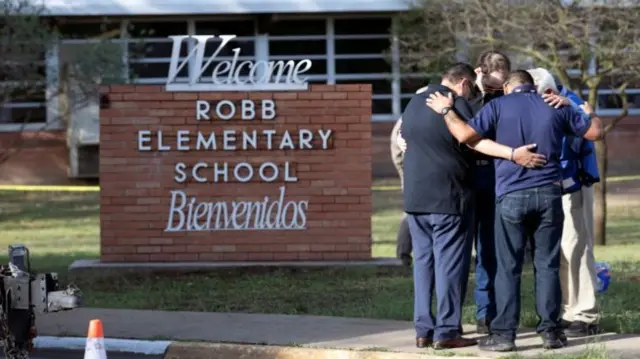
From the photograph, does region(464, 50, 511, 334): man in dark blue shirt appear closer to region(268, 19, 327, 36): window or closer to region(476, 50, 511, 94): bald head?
region(476, 50, 511, 94): bald head

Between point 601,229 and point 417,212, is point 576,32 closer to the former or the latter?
point 601,229

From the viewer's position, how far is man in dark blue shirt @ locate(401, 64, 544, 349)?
26.7 feet

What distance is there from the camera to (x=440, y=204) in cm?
812

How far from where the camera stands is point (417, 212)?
8.24 meters

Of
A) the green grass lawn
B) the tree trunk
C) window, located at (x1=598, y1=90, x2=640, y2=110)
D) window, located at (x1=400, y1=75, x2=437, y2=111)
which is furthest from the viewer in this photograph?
window, located at (x1=598, y1=90, x2=640, y2=110)

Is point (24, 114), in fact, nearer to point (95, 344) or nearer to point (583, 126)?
point (583, 126)

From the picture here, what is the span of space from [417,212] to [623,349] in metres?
1.64

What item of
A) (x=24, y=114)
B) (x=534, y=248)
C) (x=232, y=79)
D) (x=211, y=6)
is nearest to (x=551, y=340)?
(x=534, y=248)

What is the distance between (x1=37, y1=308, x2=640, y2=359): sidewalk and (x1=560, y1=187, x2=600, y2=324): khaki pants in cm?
26

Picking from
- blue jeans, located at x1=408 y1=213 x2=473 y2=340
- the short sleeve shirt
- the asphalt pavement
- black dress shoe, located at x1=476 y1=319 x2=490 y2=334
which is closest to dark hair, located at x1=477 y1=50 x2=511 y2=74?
the short sleeve shirt

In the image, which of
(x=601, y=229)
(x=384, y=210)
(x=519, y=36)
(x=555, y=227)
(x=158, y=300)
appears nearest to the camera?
(x=555, y=227)

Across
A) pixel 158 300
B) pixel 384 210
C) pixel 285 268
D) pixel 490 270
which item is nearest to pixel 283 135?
pixel 285 268

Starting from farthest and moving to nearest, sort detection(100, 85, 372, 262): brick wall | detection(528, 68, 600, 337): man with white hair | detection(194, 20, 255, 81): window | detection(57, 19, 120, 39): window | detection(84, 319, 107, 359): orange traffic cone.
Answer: detection(194, 20, 255, 81): window < detection(57, 19, 120, 39): window < detection(100, 85, 372, 262): brick wall < detection(528, 68, 600, 337): man with white hair < detection(84, 319, 107, 359): orange traffic cone

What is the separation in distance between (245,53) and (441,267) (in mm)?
21531
